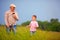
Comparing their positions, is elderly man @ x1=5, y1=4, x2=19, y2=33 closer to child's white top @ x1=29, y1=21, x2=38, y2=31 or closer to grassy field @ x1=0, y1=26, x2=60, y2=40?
grassy field @ x1=0, y1=26, x2=60, y2=40

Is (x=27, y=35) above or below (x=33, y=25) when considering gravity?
below

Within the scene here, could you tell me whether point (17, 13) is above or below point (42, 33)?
above

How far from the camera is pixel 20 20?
1.77 meters

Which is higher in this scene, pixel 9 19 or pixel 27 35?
pixel 9 19

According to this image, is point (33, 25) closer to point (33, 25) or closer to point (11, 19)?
point (33, 25)

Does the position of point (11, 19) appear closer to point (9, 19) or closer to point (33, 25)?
point (9, 19)

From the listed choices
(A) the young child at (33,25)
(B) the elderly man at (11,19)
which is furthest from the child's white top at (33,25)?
(B) the elderly man at (11,19)

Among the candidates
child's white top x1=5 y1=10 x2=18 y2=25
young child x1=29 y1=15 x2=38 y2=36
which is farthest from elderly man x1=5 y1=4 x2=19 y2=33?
young child x1=29 y1=15 x2=38 y2=36

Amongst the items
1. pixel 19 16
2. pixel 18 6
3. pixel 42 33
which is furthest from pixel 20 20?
pixel 42 33

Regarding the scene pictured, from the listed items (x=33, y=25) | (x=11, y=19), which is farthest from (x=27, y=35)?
(x=11, y=19)

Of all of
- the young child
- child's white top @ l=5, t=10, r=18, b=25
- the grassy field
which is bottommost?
the grassy field

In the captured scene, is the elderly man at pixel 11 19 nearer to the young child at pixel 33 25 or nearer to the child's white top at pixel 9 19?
the child's white top at pixel 9 19

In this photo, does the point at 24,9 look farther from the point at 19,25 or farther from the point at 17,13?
the point at 19,25

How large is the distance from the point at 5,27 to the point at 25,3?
401mm
